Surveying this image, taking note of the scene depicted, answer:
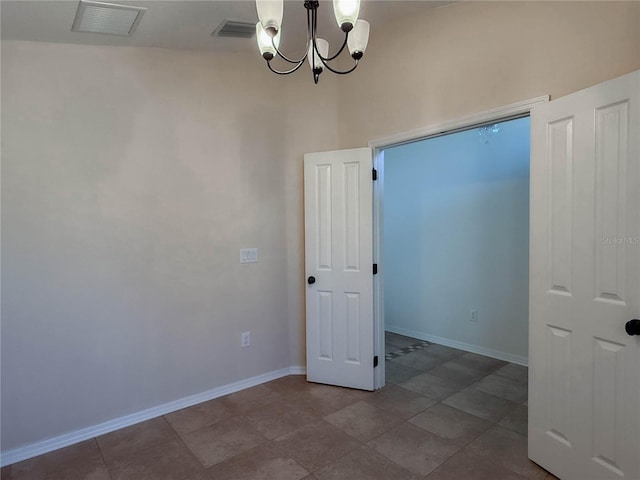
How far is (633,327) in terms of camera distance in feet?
5.06

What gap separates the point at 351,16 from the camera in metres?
1.50

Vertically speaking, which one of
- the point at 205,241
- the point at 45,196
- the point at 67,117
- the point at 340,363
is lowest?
the point at 340,363

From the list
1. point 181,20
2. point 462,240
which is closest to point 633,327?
point 462,240

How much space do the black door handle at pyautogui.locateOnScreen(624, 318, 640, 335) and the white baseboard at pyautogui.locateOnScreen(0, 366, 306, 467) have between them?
2475mm

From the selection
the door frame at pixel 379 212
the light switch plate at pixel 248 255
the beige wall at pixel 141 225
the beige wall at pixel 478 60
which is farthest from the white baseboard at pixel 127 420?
the beige wall at pixel 478 60

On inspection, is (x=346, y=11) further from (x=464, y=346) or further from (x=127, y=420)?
(x=464, y=346)

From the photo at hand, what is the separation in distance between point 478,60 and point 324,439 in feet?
8.71

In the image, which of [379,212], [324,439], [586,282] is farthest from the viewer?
[379,212]

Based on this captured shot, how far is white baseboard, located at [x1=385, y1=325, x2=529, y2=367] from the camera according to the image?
359 cm

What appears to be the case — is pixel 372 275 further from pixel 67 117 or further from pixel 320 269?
pixel 67 117

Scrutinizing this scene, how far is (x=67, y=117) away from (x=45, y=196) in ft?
1.76

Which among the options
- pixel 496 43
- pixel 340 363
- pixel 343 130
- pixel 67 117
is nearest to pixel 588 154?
pixel 496 43

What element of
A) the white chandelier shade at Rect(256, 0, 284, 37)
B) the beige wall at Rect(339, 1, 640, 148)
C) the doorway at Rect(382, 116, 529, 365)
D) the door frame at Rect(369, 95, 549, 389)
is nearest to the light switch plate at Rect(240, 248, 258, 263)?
the door frame at Rect(369, 95, 549, 389)

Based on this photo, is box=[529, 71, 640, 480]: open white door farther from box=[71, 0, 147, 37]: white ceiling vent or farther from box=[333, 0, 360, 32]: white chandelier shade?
box=[71, 0, 147, 37]: white ceiling vent
